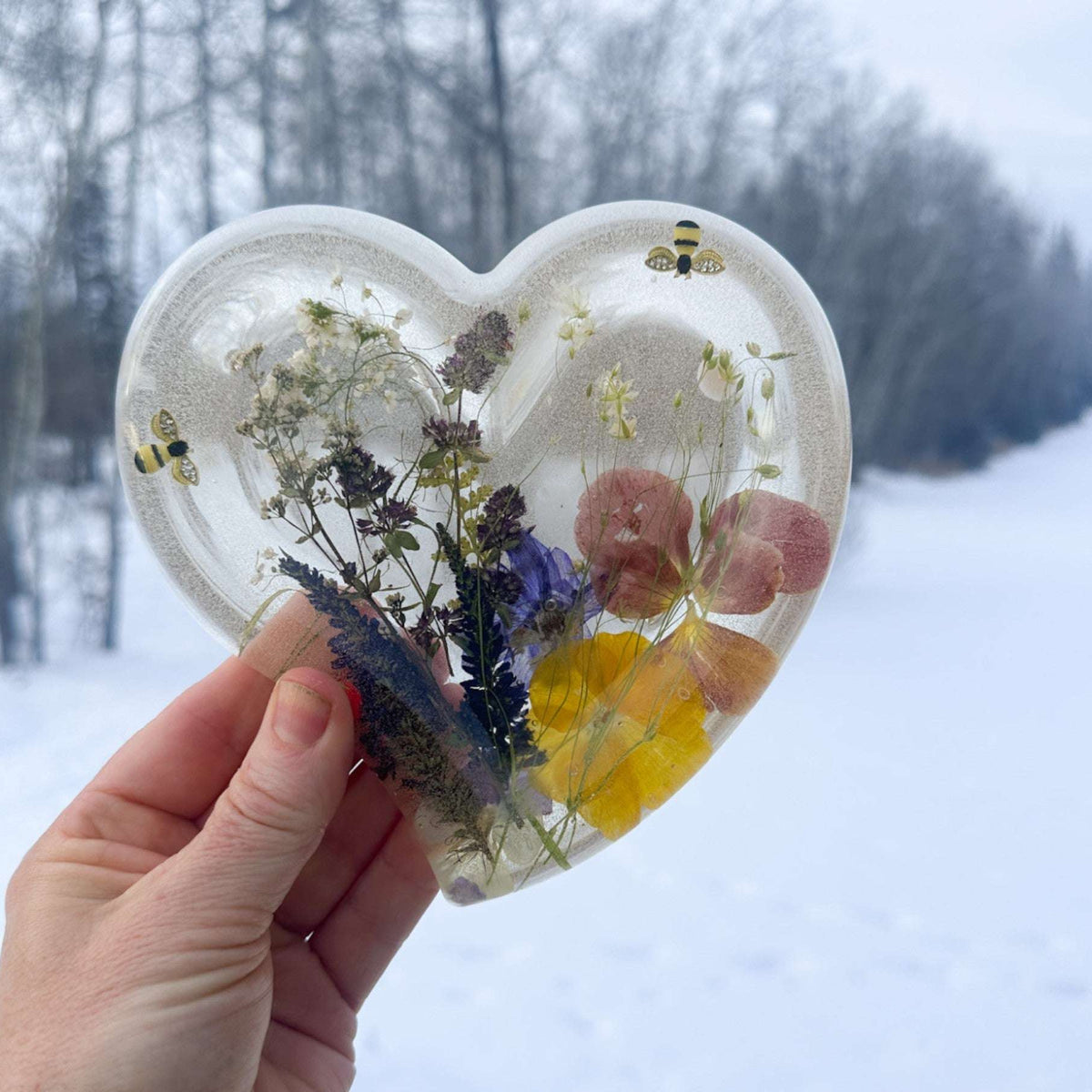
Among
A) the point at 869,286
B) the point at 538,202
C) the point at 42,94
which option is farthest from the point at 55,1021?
the point at 869,286

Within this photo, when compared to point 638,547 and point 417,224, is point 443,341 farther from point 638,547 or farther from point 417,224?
point 417,224

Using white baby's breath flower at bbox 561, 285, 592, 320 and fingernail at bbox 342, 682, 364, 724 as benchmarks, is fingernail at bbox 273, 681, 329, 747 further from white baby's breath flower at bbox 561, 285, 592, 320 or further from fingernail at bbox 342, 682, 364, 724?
white baby's breath flower at bbox 561, 285, 592, 320

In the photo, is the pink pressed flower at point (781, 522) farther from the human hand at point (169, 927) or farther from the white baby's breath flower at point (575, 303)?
the human hand at point (169, 927)

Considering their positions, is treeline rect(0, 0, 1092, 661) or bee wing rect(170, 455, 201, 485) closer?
bee wing rect(170, 455, 201, 485)

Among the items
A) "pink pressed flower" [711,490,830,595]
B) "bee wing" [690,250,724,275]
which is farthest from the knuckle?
"bee wing" [690,250,724,275]

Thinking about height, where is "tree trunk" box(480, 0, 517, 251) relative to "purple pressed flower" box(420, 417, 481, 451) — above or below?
above

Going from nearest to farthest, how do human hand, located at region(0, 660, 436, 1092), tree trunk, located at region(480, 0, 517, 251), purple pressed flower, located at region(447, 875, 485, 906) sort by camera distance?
human hand, located at region(0, 660, 436, 1092)
purple pressed flower, located at region(447, 875, 485, 906)
tree trunk, located at region(480, 0, 517, 251)

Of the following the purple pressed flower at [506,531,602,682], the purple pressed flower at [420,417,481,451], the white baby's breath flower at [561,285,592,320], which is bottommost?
the purple pressed flower at [506,531,602,682]
